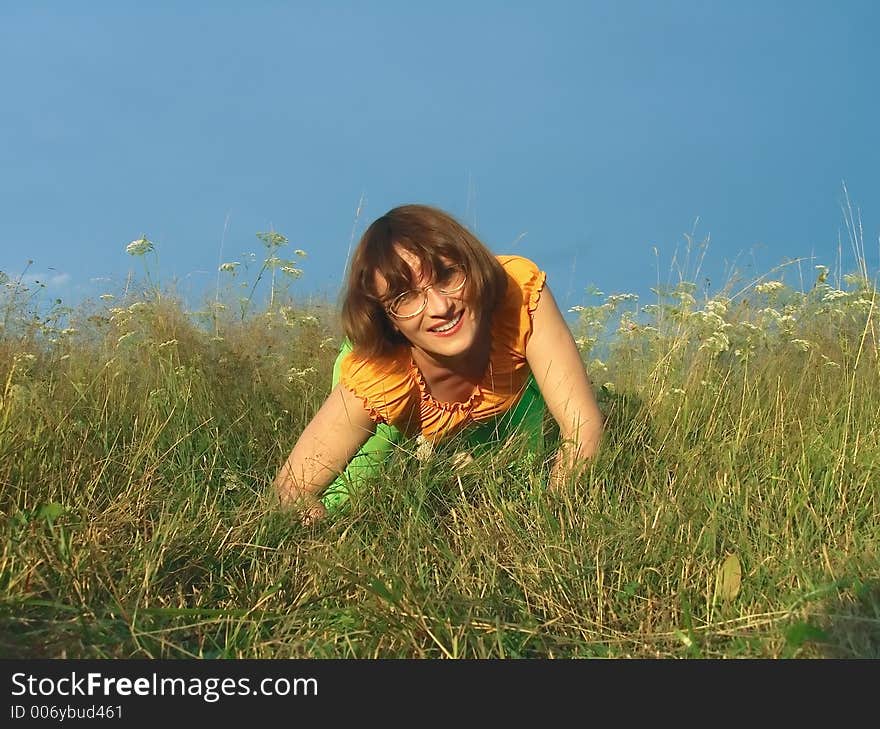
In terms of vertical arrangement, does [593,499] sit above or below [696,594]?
above

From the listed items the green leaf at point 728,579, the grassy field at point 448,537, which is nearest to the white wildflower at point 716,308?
the grassy field at point 448,537

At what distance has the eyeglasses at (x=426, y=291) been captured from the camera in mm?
3260

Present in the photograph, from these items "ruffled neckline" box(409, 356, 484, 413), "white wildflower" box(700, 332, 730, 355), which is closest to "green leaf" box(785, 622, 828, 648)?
"ruffled neckline" box(409, 356, 484, 413)

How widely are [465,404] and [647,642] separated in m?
1.50

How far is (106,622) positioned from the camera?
223 centimetres

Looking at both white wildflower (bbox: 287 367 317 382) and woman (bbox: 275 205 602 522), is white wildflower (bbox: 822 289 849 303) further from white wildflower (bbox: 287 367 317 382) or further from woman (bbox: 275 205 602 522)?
white wildflower (bbox: 287 367 317 382)

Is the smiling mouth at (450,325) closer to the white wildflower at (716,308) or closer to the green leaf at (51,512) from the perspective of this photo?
the green leaf at (51,512)

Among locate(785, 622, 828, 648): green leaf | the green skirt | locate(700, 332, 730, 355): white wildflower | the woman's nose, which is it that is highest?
locate(700, 332, 730, 355): white wildflower

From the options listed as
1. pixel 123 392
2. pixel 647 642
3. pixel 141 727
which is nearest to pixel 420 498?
pixel 647 642

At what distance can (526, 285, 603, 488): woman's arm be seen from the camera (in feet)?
10.3

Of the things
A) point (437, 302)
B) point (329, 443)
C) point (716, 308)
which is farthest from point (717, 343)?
point (329, 443)

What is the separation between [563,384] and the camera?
3314mm

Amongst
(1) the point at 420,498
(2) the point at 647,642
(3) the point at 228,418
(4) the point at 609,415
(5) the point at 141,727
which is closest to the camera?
(5) the point at 141,727

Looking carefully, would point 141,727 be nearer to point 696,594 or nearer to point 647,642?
point 647,642
